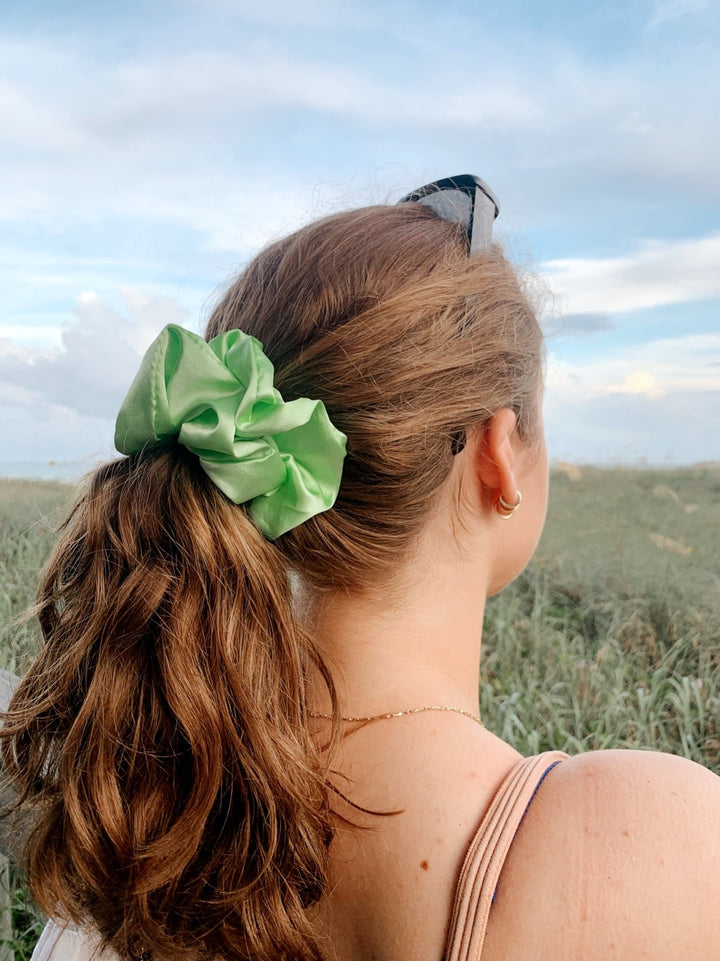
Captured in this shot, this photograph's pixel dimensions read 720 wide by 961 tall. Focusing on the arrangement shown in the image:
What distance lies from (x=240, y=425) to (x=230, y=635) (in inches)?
12.1

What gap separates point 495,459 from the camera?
141cm

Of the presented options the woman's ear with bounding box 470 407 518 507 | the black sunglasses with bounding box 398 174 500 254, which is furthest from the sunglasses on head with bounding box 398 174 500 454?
the woman's ear with bounding box 470 407 518 507

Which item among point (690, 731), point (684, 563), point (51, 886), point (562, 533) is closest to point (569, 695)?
point (690, 731)

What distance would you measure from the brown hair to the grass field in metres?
0.80

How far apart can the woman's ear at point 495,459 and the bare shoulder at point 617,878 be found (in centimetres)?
52

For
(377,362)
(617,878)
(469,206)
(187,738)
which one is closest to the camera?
(617,878)

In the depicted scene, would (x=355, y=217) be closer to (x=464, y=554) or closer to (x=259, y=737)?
(x=464, y=554)

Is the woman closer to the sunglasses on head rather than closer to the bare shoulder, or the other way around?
the bare shoulder

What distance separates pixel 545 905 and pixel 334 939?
0.34 m

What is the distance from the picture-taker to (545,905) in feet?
3.31

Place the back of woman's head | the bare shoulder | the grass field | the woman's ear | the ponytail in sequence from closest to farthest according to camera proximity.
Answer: the bare shoulder
the ponytail
the back of woman's head
the woman's ear
the grass field

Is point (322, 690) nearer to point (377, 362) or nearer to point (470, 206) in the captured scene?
point (377, 362)

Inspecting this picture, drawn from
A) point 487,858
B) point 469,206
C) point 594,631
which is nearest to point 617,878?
point 487,858

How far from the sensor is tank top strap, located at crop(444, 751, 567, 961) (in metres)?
1.01
